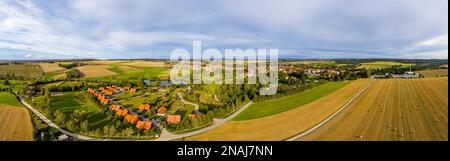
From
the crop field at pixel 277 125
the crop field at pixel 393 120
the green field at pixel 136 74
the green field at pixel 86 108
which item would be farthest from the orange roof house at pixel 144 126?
the green field at pixel 136 74

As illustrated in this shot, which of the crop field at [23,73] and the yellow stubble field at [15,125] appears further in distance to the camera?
the crop field at [23,73]

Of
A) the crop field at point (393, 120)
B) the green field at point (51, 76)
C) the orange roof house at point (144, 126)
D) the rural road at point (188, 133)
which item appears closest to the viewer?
the crop field at point (393, 120)

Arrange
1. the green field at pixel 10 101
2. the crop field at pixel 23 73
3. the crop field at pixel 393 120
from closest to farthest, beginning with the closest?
1. the crop field at pixel 393 120
2. the green field at pixel 10 101
3. the crop field at pixel 23 73

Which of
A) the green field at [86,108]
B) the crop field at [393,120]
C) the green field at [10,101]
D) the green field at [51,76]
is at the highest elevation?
the green field at [51,76]

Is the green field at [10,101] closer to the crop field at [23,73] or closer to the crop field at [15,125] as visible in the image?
the crop field at [15,125]

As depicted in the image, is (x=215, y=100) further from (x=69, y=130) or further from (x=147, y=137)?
(x=69, y=130)

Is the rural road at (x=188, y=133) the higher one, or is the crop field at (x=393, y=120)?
the crop field at (x=393, y=120)
